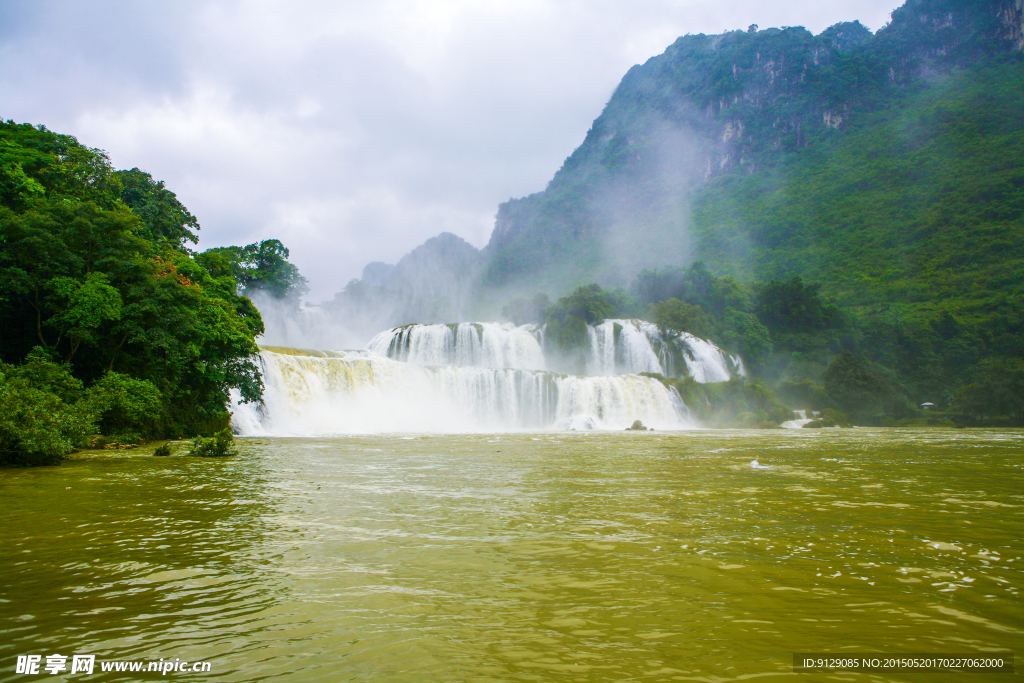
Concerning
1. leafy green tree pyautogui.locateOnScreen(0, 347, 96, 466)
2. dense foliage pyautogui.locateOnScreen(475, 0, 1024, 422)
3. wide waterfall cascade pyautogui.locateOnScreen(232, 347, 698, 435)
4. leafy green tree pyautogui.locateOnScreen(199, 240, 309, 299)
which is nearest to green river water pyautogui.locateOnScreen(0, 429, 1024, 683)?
leafy green tree pyautogui.locateOnScreen(0, 347, 96, 466)

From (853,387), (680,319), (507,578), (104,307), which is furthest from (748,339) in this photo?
(507,578)

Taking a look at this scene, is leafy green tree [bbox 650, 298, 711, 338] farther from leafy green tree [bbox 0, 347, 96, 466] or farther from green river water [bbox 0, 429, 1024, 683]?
leafy green tree [bbox 0, 347, 96, 466]

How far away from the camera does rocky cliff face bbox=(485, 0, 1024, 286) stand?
9569 centimetres

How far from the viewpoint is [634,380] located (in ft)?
109

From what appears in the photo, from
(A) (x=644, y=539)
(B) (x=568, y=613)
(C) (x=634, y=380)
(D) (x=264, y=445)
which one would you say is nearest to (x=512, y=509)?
(A) (x=644, y=539)

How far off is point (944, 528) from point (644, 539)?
2791 mm

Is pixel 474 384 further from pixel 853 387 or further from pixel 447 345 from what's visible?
pixel 853 387

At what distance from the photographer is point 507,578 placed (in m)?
3.46

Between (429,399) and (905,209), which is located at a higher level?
(905,209)

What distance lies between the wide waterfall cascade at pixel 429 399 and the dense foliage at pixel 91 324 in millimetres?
3056

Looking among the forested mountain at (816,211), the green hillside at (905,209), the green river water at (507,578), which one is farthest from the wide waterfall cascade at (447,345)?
the green hillside at (905,209)

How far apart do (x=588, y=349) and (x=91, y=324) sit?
34.8 meters

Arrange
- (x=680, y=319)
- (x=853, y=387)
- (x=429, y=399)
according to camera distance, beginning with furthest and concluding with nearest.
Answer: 1. (x=680, y=319)
2. (x=853, y=387)
3. (x=429, y=399)

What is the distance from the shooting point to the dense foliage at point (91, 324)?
465 inches
